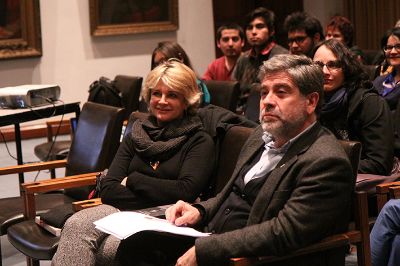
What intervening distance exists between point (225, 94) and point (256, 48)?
4.21ft

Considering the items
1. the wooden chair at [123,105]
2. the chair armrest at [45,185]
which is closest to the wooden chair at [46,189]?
the chair armrest at [45,185]

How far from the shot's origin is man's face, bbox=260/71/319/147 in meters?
2.87

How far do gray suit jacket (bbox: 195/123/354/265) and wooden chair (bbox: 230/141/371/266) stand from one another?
0.09 feet

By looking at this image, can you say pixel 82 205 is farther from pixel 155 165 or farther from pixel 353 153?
pixel 353 153

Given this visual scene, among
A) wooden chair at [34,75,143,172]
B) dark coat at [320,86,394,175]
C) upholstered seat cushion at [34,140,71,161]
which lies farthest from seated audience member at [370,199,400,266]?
wooden chair at [34,75,143,172]

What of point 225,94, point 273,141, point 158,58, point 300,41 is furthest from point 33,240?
point 300,41

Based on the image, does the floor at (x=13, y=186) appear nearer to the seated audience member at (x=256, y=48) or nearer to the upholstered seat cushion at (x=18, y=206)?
the upholstered seat cushion at (x=18, y=206)

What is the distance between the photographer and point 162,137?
12.0 ft

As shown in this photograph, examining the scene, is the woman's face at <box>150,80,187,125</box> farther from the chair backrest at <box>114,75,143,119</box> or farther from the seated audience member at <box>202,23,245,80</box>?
the seated audience member at <box>202,23,245,80</box>

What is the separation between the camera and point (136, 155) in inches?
146

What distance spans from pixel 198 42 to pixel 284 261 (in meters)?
6.91

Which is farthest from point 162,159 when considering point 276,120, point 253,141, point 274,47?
point 274,47

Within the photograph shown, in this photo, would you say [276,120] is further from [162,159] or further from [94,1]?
[94,1]

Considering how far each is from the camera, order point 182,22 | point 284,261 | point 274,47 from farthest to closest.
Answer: point 182,22 → point 274,47 → point 284,261
